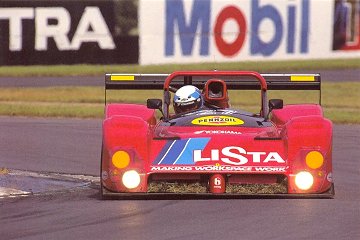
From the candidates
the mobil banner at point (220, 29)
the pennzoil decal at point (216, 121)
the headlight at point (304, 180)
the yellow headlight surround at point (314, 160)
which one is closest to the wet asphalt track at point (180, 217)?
the headlight at point (304, 180)

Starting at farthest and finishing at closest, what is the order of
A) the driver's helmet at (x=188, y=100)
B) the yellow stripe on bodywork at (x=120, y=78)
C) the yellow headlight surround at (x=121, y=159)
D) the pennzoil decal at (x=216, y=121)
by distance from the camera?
1. the yellow stripe on bodywork at (x=120, y=78)
2. the driver's helmet at (x=188, y=100)
3. the pennzoil decal at (x=216, y=121)
4. the yellow headlight surround at (x=121, y=159)

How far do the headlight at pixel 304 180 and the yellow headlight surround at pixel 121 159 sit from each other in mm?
1537

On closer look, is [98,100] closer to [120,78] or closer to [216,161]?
[120,78]

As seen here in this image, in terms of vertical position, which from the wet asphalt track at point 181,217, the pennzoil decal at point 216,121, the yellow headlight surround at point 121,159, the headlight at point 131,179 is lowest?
the wet asphalt track at point 181,217

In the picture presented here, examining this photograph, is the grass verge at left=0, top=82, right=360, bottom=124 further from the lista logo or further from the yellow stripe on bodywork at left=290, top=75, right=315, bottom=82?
the lista logo

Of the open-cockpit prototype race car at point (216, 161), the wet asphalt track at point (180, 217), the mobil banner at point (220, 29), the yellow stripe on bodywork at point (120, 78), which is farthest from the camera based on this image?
the mobil banner at point (220, 29)

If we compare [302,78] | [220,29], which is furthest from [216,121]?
[220,29]

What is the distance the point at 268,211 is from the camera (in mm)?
11461

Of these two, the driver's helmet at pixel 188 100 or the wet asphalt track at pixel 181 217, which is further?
the driver's helmet at pixel 188 100

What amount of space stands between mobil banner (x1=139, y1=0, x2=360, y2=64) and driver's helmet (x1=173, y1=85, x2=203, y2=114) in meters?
18.5

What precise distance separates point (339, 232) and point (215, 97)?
12.4ft

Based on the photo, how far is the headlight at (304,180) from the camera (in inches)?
476

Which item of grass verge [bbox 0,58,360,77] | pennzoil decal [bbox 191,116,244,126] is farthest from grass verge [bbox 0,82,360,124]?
pennzoil decal [bbox 191,116,244,126]

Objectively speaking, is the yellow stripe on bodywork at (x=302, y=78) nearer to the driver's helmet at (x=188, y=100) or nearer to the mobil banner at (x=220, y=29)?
the driver's helmet at (x=188, y=100)
